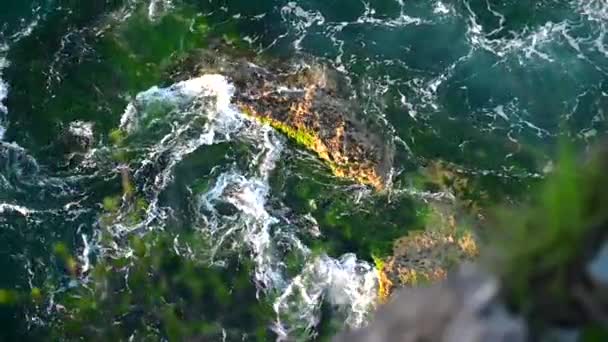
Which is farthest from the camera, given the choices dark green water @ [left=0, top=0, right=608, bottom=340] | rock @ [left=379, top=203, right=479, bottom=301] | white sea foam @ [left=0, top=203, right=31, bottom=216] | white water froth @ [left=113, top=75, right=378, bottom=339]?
white sea foam @ [left=0, top=203, right=31, bottom=216]

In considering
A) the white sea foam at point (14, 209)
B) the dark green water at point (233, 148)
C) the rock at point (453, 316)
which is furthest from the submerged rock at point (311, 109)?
the rock at point (453, 316)

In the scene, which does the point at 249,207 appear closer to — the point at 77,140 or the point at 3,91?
the point at 77,140

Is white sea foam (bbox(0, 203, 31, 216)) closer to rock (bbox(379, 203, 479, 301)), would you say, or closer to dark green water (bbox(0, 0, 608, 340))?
dark green water (bbox(0, 0, 608, 340))

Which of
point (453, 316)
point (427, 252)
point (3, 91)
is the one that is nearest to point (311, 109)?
point (427, 252)

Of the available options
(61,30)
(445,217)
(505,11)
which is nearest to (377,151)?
(445,217)

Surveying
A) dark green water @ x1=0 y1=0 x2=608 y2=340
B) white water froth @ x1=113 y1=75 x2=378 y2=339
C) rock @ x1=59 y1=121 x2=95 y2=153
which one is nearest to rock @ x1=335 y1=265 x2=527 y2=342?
white water froth @ x1=113 y1=75 x2=378 y2=339

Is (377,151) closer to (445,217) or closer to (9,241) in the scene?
(445,217)
